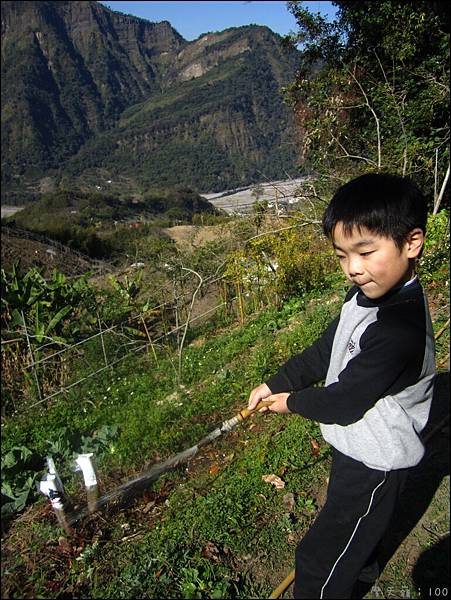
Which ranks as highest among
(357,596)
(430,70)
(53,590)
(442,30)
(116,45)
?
(116,45)

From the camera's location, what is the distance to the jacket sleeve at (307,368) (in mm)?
1852

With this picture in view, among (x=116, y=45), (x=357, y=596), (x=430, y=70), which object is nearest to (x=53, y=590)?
(x=357, y=596)

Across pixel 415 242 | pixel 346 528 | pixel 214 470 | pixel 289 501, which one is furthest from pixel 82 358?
pixel 415 242

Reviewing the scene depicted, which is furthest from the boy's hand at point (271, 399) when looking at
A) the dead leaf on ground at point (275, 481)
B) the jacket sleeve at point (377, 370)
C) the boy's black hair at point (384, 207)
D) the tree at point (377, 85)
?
the tree at point (377, 85)

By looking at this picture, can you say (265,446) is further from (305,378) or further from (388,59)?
(388,59)

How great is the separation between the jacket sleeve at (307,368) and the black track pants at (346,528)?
0.32 meters

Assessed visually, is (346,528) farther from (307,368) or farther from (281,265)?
(281,265)

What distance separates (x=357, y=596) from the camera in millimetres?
1894

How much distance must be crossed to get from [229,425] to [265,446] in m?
1.03

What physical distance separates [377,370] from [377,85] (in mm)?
Result: 7720

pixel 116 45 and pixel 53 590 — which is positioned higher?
pixel 116 45

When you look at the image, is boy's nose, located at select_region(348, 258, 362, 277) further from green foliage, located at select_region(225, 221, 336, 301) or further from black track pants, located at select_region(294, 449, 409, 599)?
green foliage, located at select_region(225, 221, 336, 301)

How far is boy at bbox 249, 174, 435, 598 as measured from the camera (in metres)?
1.41

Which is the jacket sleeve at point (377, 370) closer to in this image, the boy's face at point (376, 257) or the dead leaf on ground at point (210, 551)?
the boy's face at point (376, 257)
